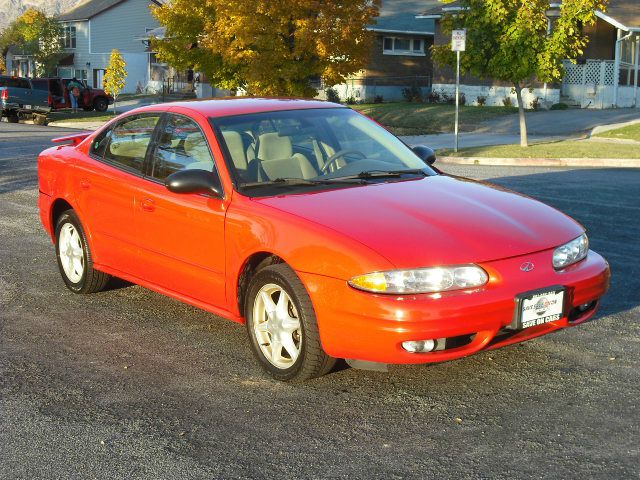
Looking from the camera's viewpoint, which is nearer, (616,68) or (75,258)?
(75,258)

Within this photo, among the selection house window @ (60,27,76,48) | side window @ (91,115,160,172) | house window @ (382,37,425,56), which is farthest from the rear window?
side window @ (91,115,160,172)

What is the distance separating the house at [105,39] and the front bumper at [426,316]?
69761 mm

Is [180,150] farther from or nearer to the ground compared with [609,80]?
nearer to the ground

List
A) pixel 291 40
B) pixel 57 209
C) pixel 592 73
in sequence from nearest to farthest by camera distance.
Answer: pixel 57 209 → pixel 291 40 → pixel 592 73

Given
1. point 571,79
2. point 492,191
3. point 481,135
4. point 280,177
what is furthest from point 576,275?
point 571,79

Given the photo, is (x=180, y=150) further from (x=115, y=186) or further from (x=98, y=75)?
(x=98, y=75)

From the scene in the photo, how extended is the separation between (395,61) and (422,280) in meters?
46.5

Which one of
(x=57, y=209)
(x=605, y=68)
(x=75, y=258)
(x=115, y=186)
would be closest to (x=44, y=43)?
(x=605, y=68)

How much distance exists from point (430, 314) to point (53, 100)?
147 ft

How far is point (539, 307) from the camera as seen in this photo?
16.8 feet

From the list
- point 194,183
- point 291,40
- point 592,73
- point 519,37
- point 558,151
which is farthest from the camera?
point 592,73

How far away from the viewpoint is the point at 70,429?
480 cm

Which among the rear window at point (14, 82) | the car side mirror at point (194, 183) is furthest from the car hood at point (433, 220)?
the rear window at point (14, 82)

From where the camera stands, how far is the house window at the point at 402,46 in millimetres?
50094
